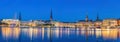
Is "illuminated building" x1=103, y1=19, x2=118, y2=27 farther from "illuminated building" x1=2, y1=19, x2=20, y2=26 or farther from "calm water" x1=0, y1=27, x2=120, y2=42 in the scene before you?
"calm water" x1=0, y1=27, x2=120, y2=42

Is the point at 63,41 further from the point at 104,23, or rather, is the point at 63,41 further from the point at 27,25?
the point at 27,25

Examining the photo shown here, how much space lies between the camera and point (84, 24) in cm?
11219

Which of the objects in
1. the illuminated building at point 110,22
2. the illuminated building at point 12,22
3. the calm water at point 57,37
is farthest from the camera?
the illuminated building at point 12,22

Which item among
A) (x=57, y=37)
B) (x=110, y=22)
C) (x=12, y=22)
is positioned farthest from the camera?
(x=12, y=22)

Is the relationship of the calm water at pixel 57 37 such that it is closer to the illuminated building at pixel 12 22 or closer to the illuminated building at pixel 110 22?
the illuminated building at pixel 110 22

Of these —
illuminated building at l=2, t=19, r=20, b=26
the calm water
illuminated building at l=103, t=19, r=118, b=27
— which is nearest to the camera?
the calm water

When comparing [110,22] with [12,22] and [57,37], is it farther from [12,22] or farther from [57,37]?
[57,37]

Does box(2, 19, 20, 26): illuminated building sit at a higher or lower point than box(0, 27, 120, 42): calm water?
higher

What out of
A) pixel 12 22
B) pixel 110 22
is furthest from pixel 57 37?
pixel 12 22

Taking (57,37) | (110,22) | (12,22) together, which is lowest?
(57,37)

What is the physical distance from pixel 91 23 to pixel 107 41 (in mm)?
70687

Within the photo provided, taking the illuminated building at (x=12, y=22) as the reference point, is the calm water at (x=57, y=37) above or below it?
below

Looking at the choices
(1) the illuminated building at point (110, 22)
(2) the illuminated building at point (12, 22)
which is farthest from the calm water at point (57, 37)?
(2) the illuminated building at point (12, 22)

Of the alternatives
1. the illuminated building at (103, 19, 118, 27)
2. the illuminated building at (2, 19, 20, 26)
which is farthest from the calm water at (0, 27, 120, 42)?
the illuminated building at (2, 19, 20, 26)
